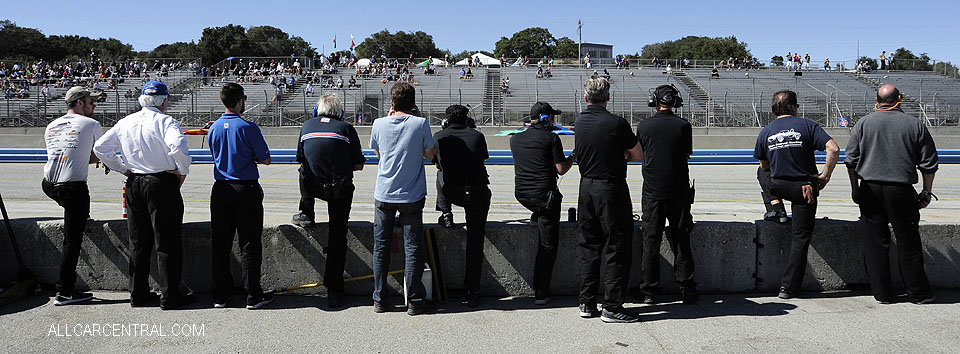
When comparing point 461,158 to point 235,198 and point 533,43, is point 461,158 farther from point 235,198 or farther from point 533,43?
point 533,43

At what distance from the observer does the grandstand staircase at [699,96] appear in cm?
3247

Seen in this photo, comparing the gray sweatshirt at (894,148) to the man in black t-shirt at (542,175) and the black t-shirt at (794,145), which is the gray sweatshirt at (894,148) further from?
the man in black t-shirt at (542,175)

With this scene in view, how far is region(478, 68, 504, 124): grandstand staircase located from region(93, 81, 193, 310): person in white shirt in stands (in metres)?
25.7

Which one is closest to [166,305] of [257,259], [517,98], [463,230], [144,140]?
[257,259]

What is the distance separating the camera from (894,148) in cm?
573

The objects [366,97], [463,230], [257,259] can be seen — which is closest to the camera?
[257,259]

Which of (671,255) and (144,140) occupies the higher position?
(144,140)

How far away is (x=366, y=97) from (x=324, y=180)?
27.4 meters

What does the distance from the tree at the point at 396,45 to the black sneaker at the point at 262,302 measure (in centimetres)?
12392

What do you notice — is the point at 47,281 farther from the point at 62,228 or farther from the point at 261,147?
the point at 261,147

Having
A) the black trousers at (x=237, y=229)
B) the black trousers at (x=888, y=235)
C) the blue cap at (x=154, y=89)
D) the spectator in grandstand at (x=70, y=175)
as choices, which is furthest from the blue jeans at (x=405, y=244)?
the black trousers at (x=888, y=235)

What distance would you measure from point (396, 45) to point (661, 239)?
128757mm

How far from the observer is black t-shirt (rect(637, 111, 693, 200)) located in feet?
18.5

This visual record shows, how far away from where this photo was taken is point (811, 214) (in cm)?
590
